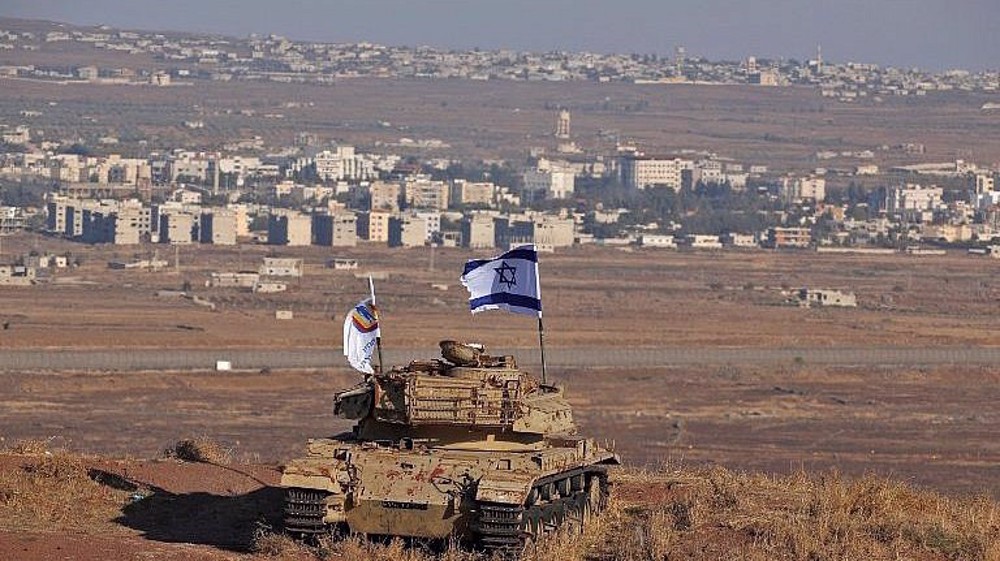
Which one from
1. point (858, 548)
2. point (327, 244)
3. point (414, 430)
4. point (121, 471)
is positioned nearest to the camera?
point (858, 548)

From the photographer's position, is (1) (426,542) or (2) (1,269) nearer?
(1) (426,542)

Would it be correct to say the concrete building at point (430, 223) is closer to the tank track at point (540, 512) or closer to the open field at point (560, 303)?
the open field at point (560, 303)

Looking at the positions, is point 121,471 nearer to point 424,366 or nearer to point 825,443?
point 424,366

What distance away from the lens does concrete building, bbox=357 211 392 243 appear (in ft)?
461

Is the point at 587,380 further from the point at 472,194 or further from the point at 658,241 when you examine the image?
the point at 472,194

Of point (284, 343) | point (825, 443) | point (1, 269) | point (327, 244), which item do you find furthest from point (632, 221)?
point (825, 443)

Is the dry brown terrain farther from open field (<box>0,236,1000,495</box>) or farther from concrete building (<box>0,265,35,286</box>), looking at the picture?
concrete building (<box>0,265,35,286</box>)

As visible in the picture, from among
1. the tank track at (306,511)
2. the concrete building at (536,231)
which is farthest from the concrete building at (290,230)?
the tank track at (306,511)

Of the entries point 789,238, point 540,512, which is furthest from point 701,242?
point 540,512

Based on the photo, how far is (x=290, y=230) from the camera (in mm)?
135250

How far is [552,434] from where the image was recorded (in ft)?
63.9

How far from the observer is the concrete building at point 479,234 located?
141m

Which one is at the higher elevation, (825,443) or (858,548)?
(858,548)

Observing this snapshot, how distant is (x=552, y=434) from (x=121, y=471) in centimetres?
500
